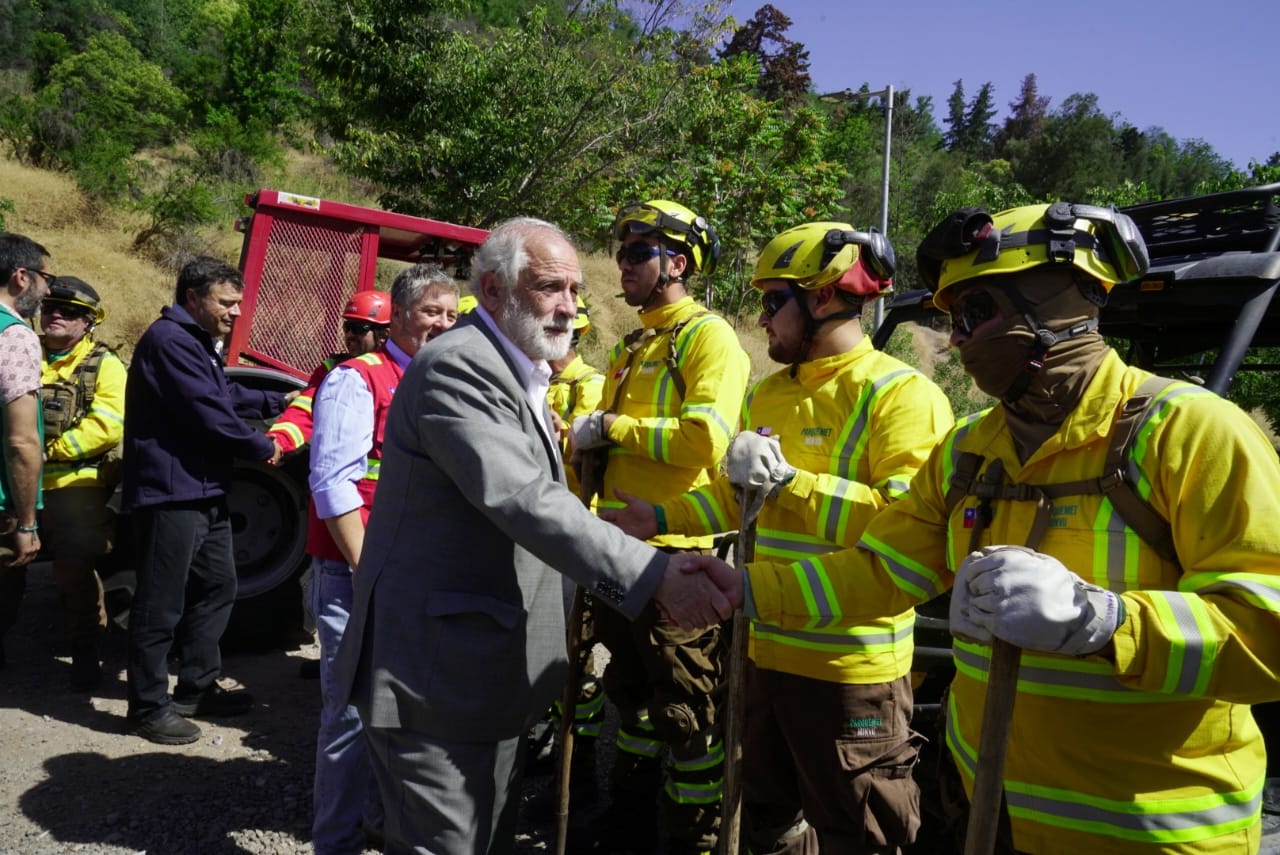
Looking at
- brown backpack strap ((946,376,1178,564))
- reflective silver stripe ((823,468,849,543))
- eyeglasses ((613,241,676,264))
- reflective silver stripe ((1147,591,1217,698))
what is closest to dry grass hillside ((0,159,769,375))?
eyeglasses ((613,241,676,264))

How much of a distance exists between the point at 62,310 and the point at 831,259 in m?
4.37

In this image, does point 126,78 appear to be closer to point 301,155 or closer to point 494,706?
point 301,155

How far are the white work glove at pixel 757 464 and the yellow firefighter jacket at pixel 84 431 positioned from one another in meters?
4.00

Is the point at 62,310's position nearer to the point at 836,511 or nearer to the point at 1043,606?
the point at 836,511

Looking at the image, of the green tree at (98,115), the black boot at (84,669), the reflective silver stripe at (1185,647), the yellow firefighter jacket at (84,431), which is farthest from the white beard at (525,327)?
the green tree at (98,115)

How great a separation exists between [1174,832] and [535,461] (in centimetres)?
158

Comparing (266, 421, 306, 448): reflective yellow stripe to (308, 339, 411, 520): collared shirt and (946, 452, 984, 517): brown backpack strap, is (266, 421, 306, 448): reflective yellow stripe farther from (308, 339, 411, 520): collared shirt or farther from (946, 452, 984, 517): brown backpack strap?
(946, 452, 984, 517): brown backpack strap

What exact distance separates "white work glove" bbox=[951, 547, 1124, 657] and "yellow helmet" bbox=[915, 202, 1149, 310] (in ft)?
2.02

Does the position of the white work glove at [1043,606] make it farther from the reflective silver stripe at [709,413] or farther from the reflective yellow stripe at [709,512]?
the reflective silver stripe at [709,413]

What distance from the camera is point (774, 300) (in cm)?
313

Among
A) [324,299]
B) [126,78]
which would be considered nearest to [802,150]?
[324,299]

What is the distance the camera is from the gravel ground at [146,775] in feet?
12.4

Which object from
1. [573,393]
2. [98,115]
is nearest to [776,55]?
[98,115]

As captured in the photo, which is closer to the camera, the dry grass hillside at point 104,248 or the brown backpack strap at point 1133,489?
the brown backpack strap at point 1133,489
